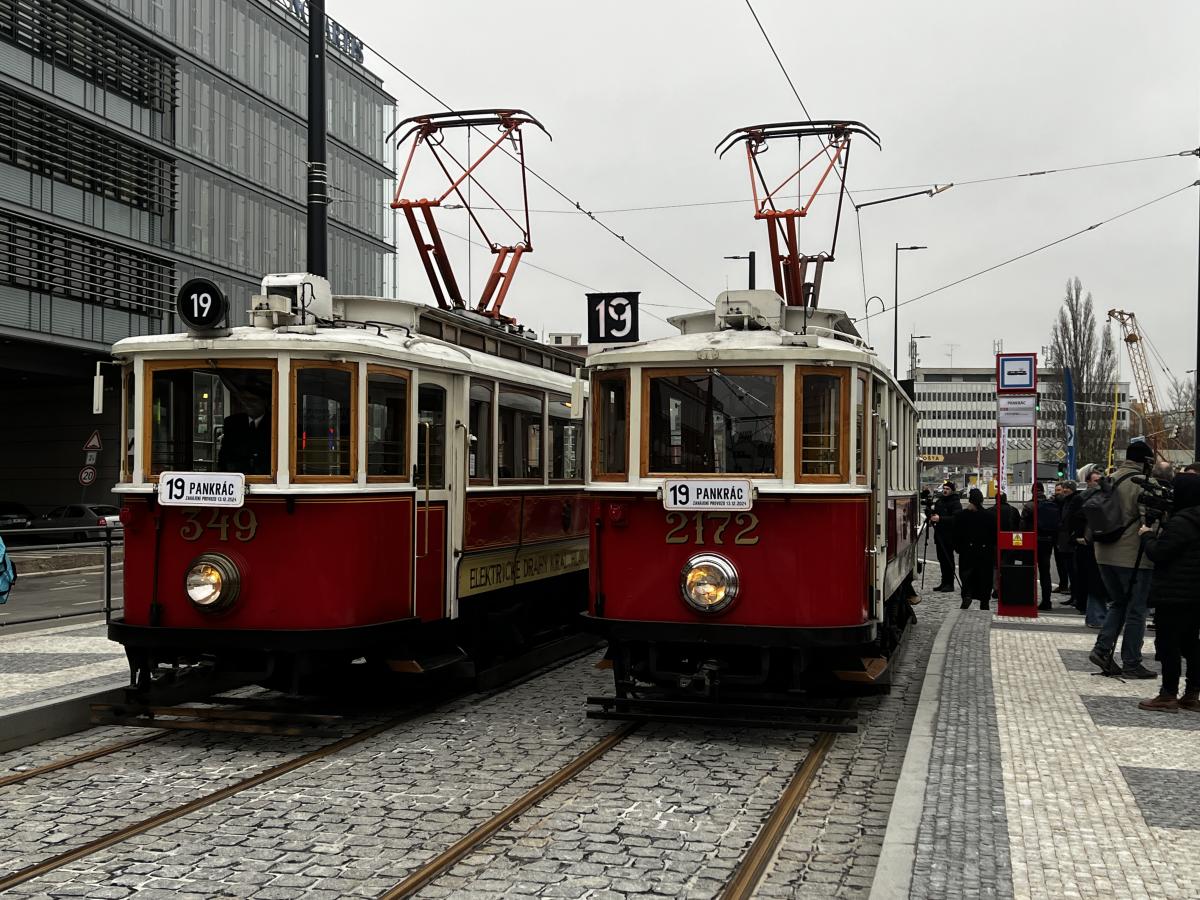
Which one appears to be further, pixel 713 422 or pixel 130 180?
pixel 130 180

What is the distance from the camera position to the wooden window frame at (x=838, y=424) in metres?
8.53

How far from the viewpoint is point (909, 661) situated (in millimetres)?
12641

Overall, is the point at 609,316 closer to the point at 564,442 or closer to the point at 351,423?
the point at 564,442

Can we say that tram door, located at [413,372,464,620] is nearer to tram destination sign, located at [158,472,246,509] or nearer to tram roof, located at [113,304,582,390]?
tram roof, located at [113,304,582,390]

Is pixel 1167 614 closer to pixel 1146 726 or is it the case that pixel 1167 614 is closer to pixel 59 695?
pixel 1146 726

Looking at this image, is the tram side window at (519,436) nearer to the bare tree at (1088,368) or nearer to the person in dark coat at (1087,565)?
the person in dark coat at (1087,565)

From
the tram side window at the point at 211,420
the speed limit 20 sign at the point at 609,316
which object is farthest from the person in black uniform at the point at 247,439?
the speed limit 20 sign at the point at 609,316

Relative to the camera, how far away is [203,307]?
8711 mm

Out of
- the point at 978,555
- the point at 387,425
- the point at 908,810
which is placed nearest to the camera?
the point at 908,810

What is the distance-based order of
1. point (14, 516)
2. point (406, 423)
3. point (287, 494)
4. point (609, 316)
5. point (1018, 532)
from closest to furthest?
point (287, 494)
point (406, 423)
point (1018, 532)
point (609, 316)
point (14, 516)

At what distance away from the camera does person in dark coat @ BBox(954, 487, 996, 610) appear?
17641mm

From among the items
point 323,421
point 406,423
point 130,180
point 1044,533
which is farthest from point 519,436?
point 130,180

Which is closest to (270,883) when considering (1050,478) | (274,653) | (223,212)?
(274,653)

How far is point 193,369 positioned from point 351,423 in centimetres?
113
